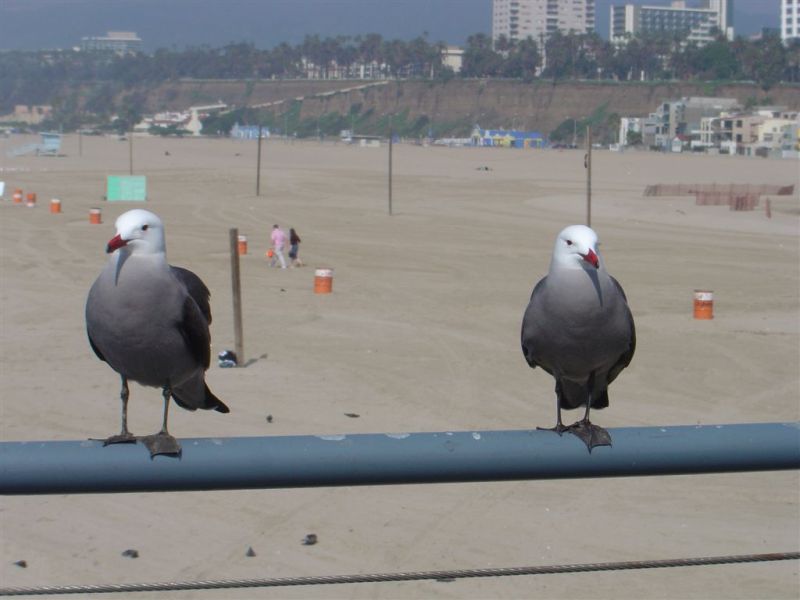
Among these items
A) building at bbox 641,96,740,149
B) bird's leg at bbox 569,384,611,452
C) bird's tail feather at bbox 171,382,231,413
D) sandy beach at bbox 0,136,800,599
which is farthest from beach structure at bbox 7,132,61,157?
bird's leg at bbox 569,384,611,452

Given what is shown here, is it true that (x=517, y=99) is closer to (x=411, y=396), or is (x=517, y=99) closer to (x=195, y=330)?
(x=411, y=396)

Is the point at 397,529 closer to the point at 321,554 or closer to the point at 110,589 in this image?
the point at 321,554

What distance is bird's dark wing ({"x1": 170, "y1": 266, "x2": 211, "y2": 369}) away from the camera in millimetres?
4109

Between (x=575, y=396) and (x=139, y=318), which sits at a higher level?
(x=139, y=318)

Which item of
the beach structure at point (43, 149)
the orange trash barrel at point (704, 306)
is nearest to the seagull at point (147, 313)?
the orange trash barrel at point (704, 306)

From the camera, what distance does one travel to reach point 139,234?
3.84 metres

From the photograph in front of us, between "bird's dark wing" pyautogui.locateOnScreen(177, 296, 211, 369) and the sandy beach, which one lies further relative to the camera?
the sandy beach

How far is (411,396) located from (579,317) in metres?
10.4

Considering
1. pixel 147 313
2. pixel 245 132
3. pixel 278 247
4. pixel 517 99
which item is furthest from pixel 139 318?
pixel 517 99

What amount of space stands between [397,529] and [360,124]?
16100 centimetres

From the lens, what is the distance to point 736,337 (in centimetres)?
1923

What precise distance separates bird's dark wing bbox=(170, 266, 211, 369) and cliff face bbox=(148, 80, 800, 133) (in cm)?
15217

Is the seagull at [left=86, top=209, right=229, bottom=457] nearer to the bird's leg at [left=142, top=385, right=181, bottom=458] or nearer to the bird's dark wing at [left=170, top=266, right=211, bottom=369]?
the bird's dark wing at [left=170, top=266, right=211, bottom=369]

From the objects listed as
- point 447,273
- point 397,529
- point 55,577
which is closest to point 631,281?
point 447,273
